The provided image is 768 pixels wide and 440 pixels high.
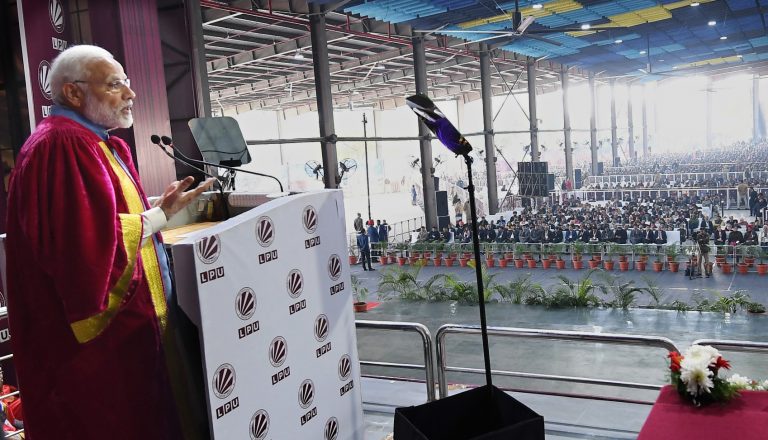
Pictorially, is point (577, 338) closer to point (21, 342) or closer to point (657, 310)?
point (21, 342)

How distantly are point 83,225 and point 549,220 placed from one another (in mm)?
20988

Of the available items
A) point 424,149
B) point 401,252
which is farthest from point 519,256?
point 424,149

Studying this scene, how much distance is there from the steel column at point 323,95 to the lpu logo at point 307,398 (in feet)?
42.5

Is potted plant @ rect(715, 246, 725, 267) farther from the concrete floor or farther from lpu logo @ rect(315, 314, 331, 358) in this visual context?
lpu logo @ rect(315, 314, 331, 358)

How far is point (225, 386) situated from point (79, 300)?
0.50 m

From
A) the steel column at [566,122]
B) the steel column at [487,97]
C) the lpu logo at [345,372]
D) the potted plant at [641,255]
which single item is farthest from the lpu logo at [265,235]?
the steel column at [566,122]

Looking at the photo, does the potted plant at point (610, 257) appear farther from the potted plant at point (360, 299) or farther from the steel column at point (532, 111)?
the steel column at point (532, 111)

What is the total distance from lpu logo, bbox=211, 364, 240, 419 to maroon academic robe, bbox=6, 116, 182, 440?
199 millimetres

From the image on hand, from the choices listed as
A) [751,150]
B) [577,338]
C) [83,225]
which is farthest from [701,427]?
[751,150]

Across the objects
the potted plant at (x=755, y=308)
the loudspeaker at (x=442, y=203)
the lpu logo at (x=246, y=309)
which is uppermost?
the lpu logo at (x=246, y=309)

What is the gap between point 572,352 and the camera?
9.88 metres

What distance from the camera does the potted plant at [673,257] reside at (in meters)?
16.5

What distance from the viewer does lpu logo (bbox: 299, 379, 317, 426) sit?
94.2 inches

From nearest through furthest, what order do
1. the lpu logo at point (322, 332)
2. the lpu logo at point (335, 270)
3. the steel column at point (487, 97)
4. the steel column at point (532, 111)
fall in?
the lpu logo at point (322, 332) → the lpu logo at point (335, 270) → the steel column at point (487, 97) → the steel column at point (532, 111)
